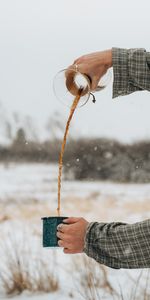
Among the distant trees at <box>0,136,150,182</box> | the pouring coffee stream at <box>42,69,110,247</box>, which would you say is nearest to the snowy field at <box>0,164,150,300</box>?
the distant trees at <box>0,136,150,182</box>

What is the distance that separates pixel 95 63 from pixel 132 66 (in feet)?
0.25

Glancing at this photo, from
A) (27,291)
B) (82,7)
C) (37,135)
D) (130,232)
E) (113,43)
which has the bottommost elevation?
(27,291)

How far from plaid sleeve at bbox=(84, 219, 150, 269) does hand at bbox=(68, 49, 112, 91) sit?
310 mm

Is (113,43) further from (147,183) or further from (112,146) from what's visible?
(147,183)

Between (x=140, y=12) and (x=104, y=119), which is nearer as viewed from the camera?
(x=104, y=119)

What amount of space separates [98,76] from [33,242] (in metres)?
2.78

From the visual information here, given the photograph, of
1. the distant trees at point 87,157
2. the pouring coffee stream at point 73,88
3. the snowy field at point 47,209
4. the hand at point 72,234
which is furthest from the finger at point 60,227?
the distant trees at point 87,157

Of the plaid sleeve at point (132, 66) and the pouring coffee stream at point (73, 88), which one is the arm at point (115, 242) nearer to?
the pouring coffee stream at point (73, 88)

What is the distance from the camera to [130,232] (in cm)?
105

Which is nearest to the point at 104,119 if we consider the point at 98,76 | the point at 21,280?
the point at 21,280

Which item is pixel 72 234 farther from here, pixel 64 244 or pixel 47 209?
pixel 47 209

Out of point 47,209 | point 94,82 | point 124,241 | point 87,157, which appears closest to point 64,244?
point 124,241

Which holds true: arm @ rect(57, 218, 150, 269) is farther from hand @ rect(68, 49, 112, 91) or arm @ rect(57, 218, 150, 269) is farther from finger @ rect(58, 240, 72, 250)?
hand @ rect(68, 49, 112, 91)

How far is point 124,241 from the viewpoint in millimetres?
1054
